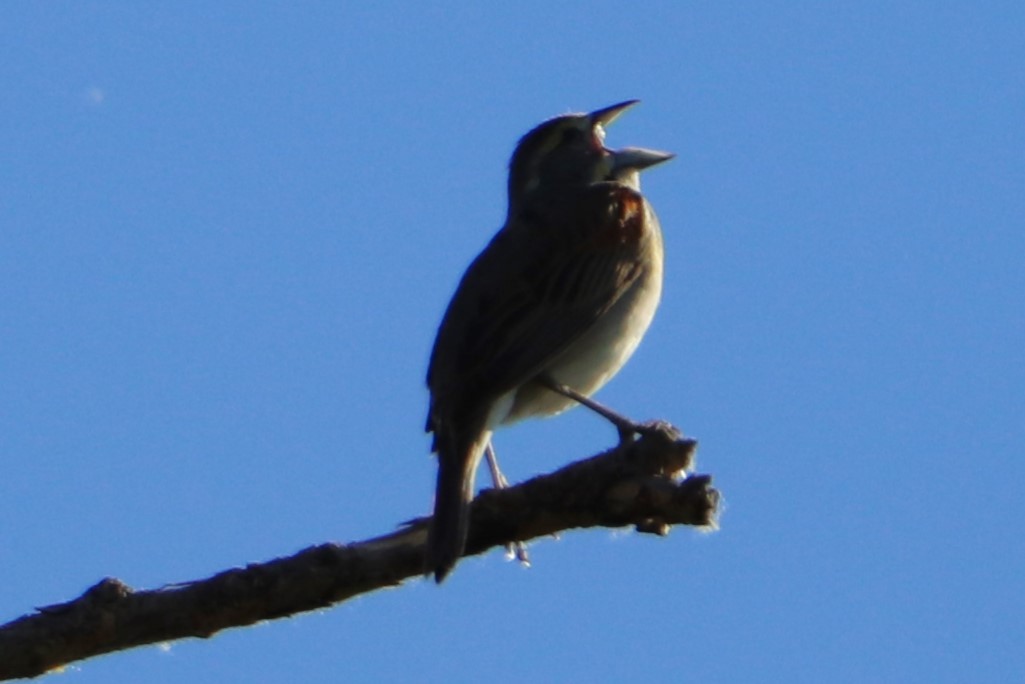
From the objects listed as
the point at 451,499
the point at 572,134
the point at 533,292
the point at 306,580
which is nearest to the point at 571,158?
the point at 572,134

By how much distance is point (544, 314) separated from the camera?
25.1 ft

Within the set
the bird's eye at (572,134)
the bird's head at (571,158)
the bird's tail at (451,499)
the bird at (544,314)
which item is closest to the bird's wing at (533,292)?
the bird at (544,314)

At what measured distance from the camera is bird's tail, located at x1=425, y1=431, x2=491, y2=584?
Answer: 5.76 meters

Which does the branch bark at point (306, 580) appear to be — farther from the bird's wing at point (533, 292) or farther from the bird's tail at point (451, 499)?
the bird's wing at point (533, 292)

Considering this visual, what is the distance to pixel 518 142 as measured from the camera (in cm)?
962

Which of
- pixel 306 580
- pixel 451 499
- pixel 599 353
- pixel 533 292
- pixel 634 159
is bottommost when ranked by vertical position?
pixel 306 580

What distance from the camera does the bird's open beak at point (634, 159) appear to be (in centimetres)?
900

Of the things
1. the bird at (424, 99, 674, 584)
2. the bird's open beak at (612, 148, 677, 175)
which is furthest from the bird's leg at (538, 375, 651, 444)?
the bird's open beak at (612, 148, 677, 175)

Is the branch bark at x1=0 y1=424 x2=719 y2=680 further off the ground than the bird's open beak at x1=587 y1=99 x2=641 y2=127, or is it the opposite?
the bird's open beak at x1=587 y1=99 x2=641 y2=127

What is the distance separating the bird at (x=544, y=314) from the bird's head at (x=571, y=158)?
39mm

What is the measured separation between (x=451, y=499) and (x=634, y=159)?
3.43 m

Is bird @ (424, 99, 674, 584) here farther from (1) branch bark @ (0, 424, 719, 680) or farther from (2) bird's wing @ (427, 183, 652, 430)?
(1) branch bark @ (0, 424, 719, 680)

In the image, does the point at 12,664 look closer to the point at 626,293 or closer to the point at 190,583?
the point at 190,583

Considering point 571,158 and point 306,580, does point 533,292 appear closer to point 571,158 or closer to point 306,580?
point 571,158
